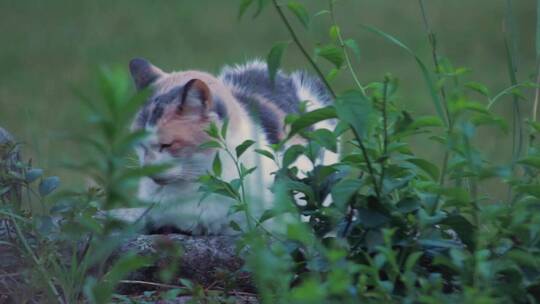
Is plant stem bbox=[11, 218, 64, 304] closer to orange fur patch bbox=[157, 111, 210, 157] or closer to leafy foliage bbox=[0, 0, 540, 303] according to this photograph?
leafy foliage bbox=[0, 0, 540, 303]

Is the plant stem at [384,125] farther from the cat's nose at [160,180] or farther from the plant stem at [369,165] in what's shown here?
the cat's nose at [160,180]

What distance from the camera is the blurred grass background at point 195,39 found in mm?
5946

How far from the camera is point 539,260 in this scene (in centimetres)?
180

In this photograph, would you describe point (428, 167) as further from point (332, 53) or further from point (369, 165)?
point (332, 53)

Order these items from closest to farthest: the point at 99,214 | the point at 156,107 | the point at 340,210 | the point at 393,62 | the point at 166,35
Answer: the point at 340,210 < the point at 99,214 < the point at 156,107 < the point at 393,62 < the point at 166,35

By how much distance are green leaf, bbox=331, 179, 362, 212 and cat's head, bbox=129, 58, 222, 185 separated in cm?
92

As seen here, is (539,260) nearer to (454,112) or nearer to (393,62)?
(454,112)

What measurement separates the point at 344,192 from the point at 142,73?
1338 mm

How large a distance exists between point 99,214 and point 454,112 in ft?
3.73

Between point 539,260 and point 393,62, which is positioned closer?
point 539,260

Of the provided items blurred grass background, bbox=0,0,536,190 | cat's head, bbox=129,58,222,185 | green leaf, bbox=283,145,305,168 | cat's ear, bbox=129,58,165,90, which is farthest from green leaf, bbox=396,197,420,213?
blurred grass background, bbox=0,0,536,190

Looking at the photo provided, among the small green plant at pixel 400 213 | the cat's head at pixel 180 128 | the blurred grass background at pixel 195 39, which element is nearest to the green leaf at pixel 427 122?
the small green plant at pixel 400 213

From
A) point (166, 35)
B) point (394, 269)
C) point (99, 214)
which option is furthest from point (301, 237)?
point (166, 35)

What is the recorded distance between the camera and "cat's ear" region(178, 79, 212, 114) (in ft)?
9.05
